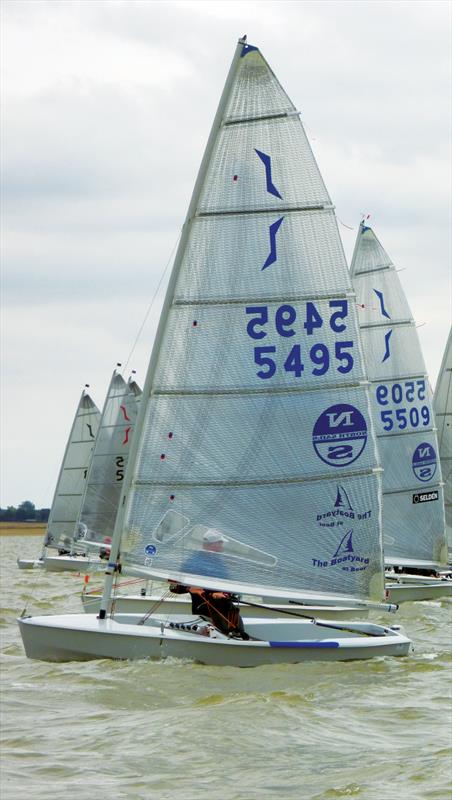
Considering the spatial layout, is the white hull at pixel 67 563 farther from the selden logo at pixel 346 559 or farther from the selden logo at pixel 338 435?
the selden logo at pixel 338 435

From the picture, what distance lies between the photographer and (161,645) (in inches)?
645

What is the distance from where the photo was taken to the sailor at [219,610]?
17.4m

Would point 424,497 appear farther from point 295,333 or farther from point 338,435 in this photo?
point 295,333

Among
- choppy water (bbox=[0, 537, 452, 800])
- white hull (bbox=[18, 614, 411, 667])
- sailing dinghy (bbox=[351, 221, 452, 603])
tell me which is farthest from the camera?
sailing dinghy (bbox=[351, 221, 452, 603])

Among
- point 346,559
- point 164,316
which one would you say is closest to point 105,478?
point 346,559

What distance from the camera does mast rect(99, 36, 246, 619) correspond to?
17312 millimetres

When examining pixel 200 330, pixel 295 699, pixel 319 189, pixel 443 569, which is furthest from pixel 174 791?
pixel 443 569

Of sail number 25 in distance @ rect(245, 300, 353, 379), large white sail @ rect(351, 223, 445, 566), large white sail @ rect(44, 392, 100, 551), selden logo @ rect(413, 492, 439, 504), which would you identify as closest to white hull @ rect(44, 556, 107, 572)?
large white sail @ rect(44, 392, 100, 551)

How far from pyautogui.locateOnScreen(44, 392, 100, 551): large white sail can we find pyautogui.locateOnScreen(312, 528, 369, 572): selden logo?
95.3ft

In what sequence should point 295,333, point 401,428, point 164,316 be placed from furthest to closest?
point 401,428
point 295,333
point 164,316

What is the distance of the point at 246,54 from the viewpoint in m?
18.0

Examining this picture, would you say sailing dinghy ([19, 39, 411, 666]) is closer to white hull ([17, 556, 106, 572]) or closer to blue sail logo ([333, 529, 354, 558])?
blue sail logo ([333, 529, 354, 558])

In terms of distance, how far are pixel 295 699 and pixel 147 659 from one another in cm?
236

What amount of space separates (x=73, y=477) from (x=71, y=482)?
0.24 meters
